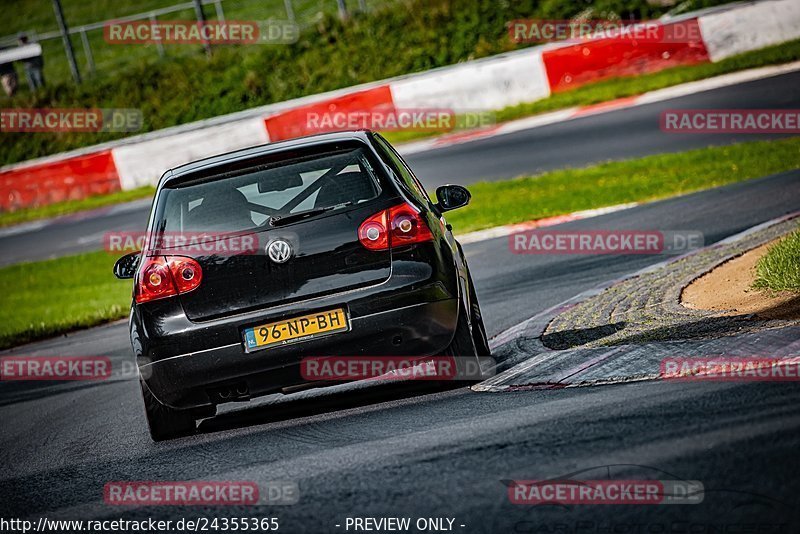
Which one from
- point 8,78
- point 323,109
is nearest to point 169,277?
point 323,109

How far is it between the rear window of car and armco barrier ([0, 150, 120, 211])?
1994 cm

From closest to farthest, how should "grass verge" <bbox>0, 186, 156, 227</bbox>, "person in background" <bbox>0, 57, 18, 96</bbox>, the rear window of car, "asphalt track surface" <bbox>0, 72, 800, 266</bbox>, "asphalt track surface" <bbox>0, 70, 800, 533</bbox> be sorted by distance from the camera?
1. "asphalt track surface" <bbox>0, 70, 800, 533</bbox>
2. the rear window of car
3. "asphalt track surface" <bbox>0, 72, 800, 266</bbox>
4. "grass verge" <bbox>0, 186, 156, 227</bbox>
5. "person in background" <bbox>0, 57, 18, 96</bbox>

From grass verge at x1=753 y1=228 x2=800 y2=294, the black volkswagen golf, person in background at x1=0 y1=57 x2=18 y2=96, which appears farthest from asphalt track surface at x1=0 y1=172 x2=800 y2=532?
person in background at x1=0 y1=57 x2=18 y2=96

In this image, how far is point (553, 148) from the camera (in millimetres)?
19312

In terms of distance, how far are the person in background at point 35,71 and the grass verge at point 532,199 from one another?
15.3 meters

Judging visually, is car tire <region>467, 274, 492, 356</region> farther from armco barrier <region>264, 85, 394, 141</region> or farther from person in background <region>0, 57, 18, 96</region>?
person in background <region>0, 57, 18, 96</region>

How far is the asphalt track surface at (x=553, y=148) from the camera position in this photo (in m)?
17.8

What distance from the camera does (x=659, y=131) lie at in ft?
60.8

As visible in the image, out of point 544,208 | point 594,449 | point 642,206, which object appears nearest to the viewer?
Answer: point 594,449

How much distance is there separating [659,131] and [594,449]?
1419cm

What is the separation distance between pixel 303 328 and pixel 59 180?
21.2 m

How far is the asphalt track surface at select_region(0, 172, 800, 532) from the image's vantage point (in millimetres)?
4316

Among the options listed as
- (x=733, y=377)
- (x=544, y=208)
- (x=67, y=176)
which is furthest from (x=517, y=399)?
(x=67, y=176)

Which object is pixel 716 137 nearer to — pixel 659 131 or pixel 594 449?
pixel 659 131
